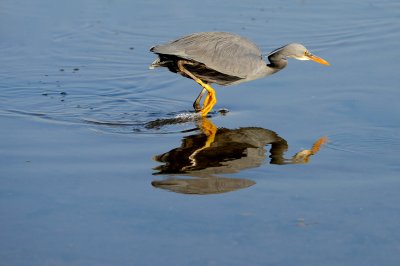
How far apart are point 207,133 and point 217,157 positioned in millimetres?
838

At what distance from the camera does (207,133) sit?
27.3 feet

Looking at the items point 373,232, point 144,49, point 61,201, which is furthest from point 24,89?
point 373,232

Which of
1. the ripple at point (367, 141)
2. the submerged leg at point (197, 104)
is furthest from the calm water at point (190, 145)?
the submerged leg at point (197, 104)

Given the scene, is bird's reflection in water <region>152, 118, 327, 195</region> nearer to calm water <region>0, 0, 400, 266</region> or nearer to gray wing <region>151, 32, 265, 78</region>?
calm water <region>0, 0, 400, 266</region>

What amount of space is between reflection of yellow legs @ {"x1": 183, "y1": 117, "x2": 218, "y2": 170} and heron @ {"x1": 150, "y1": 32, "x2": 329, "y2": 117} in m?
0.21

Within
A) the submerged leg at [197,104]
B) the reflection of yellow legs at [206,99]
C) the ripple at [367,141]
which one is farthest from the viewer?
the submerged leg at [197,104]

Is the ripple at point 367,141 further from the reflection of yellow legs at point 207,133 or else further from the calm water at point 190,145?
the reflection of yellow legs at point 207,133

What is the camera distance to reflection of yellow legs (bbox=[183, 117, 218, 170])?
24.7 ft

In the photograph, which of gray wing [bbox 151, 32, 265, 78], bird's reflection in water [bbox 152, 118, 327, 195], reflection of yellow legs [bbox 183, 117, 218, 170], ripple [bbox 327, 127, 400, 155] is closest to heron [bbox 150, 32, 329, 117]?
gray wing [bbox 151, 32, 265, 78]

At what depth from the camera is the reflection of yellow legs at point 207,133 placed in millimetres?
7516

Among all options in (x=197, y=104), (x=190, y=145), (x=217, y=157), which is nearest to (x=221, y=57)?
(x=197, y=104)

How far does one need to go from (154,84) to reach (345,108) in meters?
2.40

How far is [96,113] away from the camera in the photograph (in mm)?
8930

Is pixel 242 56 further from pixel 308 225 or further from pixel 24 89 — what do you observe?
pixel 308 225
